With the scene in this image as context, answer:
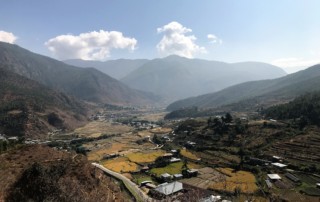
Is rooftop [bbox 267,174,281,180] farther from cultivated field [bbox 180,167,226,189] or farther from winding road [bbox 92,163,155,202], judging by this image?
winding road [bbox 92,163,155,202]

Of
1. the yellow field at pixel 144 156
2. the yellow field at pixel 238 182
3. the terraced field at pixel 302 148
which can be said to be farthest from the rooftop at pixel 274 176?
the yellow field at pixel 144 156

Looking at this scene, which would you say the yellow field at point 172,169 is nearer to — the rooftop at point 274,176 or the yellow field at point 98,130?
the rooftop at point 274,176

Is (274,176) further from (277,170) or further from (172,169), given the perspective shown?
(172,169)

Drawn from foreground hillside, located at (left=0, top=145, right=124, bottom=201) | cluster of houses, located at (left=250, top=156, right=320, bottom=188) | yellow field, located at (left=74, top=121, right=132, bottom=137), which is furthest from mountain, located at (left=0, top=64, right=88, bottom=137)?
cluster of houses, located at (left=250, top=156, right=320, bottom=188)

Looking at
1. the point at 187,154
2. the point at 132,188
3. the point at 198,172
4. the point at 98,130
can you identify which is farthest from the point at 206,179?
the point at 98,130

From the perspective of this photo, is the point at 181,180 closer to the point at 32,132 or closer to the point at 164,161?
the point at 164,161

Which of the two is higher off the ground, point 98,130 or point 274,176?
point 98,130

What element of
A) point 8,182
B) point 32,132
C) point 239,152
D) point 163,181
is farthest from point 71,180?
point 32,132
